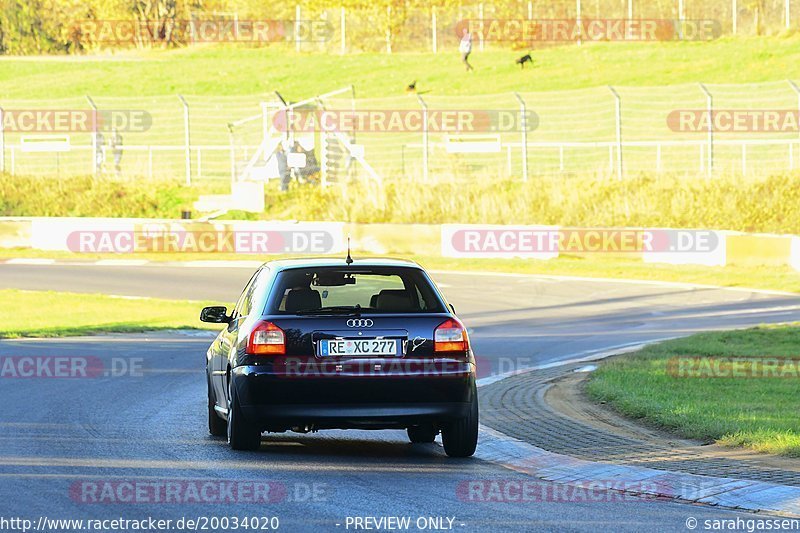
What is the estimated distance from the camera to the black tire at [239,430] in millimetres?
9820

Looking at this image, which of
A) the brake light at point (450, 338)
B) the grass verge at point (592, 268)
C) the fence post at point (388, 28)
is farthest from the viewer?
the fence post at point (388, 28)

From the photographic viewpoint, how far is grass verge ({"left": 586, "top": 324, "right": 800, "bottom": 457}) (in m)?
10.5

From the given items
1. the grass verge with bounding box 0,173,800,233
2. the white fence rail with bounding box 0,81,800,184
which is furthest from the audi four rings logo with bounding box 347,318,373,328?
the white fence rail with bounding box 0,81,800,184

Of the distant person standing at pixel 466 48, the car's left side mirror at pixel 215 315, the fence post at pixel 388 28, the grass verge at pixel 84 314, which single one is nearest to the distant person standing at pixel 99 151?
the grass verge at pixel 84 314

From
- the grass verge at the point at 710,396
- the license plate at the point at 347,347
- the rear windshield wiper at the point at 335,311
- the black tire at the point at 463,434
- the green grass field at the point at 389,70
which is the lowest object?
the grass verge at the point at 710,396

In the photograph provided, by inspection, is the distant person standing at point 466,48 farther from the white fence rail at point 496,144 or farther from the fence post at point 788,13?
the fence post at point 788,13

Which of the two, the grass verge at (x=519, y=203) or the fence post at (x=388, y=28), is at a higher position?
the fence post at (x=388, y=28)

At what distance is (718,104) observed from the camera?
171 feet

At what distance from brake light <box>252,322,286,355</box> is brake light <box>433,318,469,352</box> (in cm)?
103

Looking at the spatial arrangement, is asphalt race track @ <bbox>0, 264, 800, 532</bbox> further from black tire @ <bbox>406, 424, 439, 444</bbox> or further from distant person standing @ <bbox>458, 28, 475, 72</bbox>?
distant person standing @ <bbox>458, 28, 475, 72</bbox>

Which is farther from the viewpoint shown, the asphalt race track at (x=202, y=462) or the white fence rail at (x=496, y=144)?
the white fence rail at (x=496, y=144)

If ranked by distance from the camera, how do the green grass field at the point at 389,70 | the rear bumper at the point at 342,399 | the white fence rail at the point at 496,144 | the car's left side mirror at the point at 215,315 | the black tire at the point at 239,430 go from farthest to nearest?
the green grass field at the point at 389,70
the white fence rail at the point at 496,144
the car's left side mirror at the point at 215,315
the black tire at the point at 239,430
the rear bumper at the point at 342,399

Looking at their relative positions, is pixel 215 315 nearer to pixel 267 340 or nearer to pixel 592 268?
pixel 267 340

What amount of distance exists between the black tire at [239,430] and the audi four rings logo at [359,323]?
93cm
